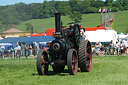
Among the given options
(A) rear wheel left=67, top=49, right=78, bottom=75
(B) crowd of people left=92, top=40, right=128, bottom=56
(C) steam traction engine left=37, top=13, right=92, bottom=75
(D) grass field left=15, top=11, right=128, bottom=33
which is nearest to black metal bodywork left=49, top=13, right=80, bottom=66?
(C) steam traction engine left=37, top=13, right=92, bottom=75

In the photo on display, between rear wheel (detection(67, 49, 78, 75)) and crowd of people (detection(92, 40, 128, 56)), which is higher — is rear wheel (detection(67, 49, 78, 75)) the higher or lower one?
the higher one

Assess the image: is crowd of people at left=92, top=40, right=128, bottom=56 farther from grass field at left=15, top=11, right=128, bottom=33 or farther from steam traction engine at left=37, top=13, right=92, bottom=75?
grass field at left=15, top=11, right=128, bottom=33

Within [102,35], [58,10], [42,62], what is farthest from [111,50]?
[58,10]

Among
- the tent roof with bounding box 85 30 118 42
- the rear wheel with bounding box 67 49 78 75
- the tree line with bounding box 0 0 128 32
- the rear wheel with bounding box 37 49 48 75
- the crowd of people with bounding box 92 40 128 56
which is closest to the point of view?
the rear wheel with bounding box 67 49 78 75

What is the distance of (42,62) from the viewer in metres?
12.4

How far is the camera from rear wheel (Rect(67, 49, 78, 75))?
11.8m

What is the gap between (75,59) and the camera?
1250 centimetres

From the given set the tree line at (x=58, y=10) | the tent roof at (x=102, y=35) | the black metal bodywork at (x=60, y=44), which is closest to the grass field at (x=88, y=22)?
the tree line at (x=58, y=10)

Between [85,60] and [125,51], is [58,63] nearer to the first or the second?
[85,60]

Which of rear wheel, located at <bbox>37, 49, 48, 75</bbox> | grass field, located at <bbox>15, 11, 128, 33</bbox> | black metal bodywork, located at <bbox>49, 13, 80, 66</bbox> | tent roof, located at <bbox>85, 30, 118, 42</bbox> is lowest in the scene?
grass field, located at <bbox>15, 11, 128, 33</bbox>

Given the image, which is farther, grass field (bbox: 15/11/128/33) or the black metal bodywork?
grass field (bbox: 15/11/128/33)

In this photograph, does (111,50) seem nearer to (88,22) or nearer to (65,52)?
(65,52)

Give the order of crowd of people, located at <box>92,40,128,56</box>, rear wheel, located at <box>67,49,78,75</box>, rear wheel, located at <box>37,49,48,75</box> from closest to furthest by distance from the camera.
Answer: rear wheel, located at <box>67,49,78,75</box> < rear wheel, located at <box>37,49,48,75</box> < crowd of people, located at <box>92,40,128,56</box>

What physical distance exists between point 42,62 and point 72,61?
117 centimetres
